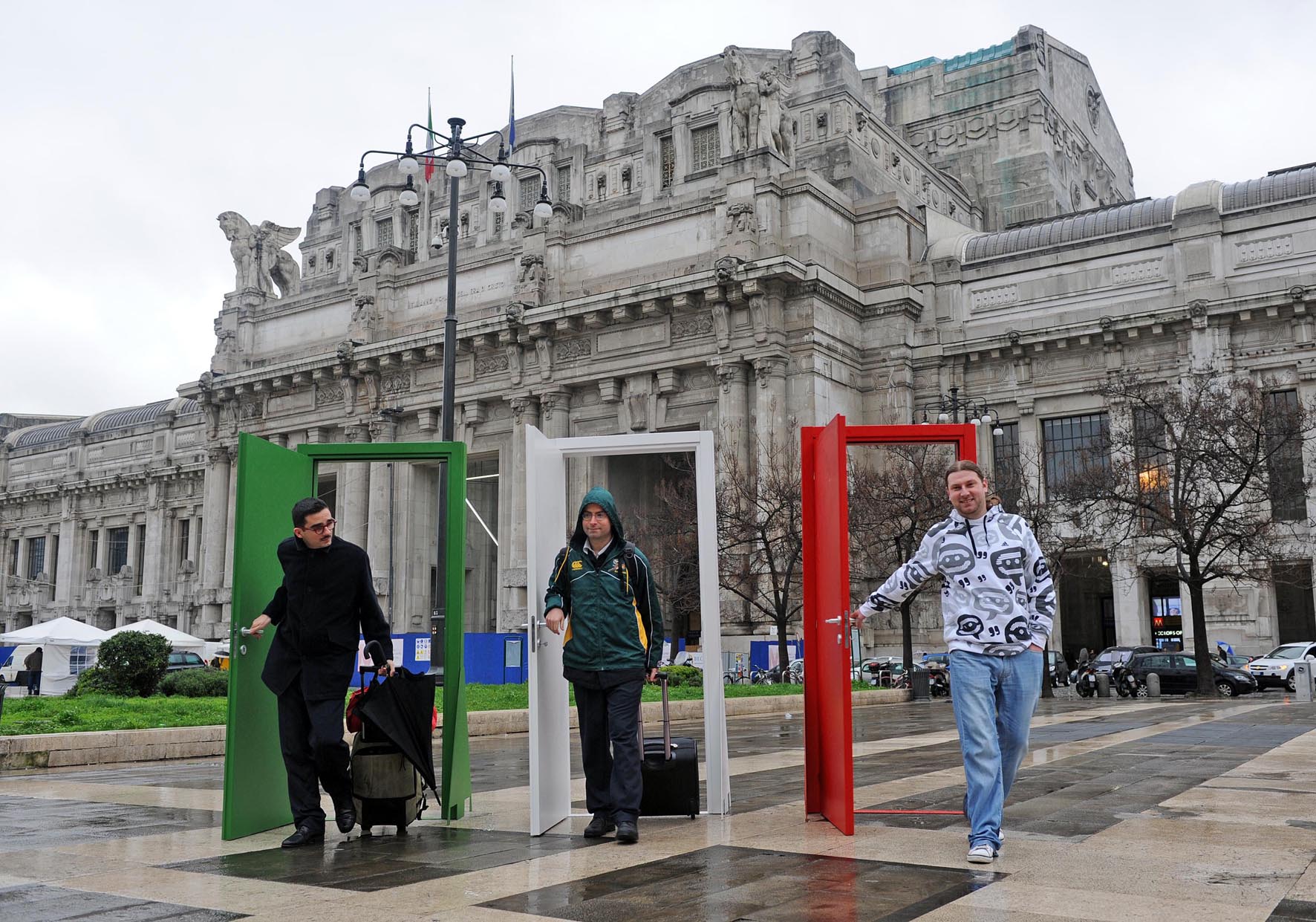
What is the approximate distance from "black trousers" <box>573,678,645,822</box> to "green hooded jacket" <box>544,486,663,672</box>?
0.15 metres

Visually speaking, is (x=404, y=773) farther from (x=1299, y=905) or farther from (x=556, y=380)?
(x=556, y=380)

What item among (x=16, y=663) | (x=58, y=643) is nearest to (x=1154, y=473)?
(x=58, y=643)

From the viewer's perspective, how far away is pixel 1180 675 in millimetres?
30469

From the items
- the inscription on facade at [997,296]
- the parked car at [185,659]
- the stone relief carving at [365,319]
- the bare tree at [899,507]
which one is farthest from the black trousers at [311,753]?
the stone relief carving at [365,319]

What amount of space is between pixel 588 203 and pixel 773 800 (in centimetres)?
4955

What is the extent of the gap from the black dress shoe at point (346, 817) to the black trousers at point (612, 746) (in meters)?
1.39

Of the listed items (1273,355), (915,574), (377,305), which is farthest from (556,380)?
(915,574)

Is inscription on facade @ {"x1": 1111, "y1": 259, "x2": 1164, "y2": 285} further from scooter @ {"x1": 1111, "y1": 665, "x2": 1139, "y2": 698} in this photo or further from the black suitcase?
the black suitcase

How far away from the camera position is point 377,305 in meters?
48.8

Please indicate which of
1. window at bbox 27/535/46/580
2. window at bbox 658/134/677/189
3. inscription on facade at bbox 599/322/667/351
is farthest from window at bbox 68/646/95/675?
window at bbox 27/535/46/580

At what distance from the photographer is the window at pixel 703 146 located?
46919 mm

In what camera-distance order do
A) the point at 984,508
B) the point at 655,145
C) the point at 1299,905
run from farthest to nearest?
the point at 655,145, the point at 984,508, the point at 1299,905

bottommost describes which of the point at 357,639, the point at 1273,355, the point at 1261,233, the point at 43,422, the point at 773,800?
the point at 773,800

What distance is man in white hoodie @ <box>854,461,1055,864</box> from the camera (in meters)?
5.97
